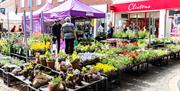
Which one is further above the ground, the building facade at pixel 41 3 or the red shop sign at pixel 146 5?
the building facade at pixel 41 3

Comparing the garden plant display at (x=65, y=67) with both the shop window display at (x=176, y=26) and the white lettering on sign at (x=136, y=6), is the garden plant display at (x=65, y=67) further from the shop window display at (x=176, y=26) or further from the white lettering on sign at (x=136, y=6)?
the white lettering on sign at (x=136, y=6)

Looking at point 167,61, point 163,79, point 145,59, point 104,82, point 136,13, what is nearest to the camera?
point 104,82

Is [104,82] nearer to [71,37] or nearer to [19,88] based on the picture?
[19,88]

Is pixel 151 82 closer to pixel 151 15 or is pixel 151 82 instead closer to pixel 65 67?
pixel 65 67

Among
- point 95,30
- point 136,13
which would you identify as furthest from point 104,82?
point 95,30

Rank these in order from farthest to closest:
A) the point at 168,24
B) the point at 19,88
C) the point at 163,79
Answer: the point at 168,24 < the point at 163,79 < the point at 19,88

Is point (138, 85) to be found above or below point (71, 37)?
below

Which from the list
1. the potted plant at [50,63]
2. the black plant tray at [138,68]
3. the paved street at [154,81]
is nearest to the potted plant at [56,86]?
the potted plant at [50,63]

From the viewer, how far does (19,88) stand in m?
6.37

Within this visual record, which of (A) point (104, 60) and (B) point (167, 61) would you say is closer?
(A) point (104, 60)

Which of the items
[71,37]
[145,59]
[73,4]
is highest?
[73,4]

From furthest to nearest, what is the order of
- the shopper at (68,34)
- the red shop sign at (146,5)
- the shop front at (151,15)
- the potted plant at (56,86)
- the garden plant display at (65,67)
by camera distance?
the shop front at (151,15)
the red shop sign at (146,5)
the shopper at (68,34)
the garden plant display at (65,67)
the potted plant at (56,86)

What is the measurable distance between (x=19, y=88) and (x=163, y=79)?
3989 mm

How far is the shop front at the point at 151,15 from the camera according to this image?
1794cm
